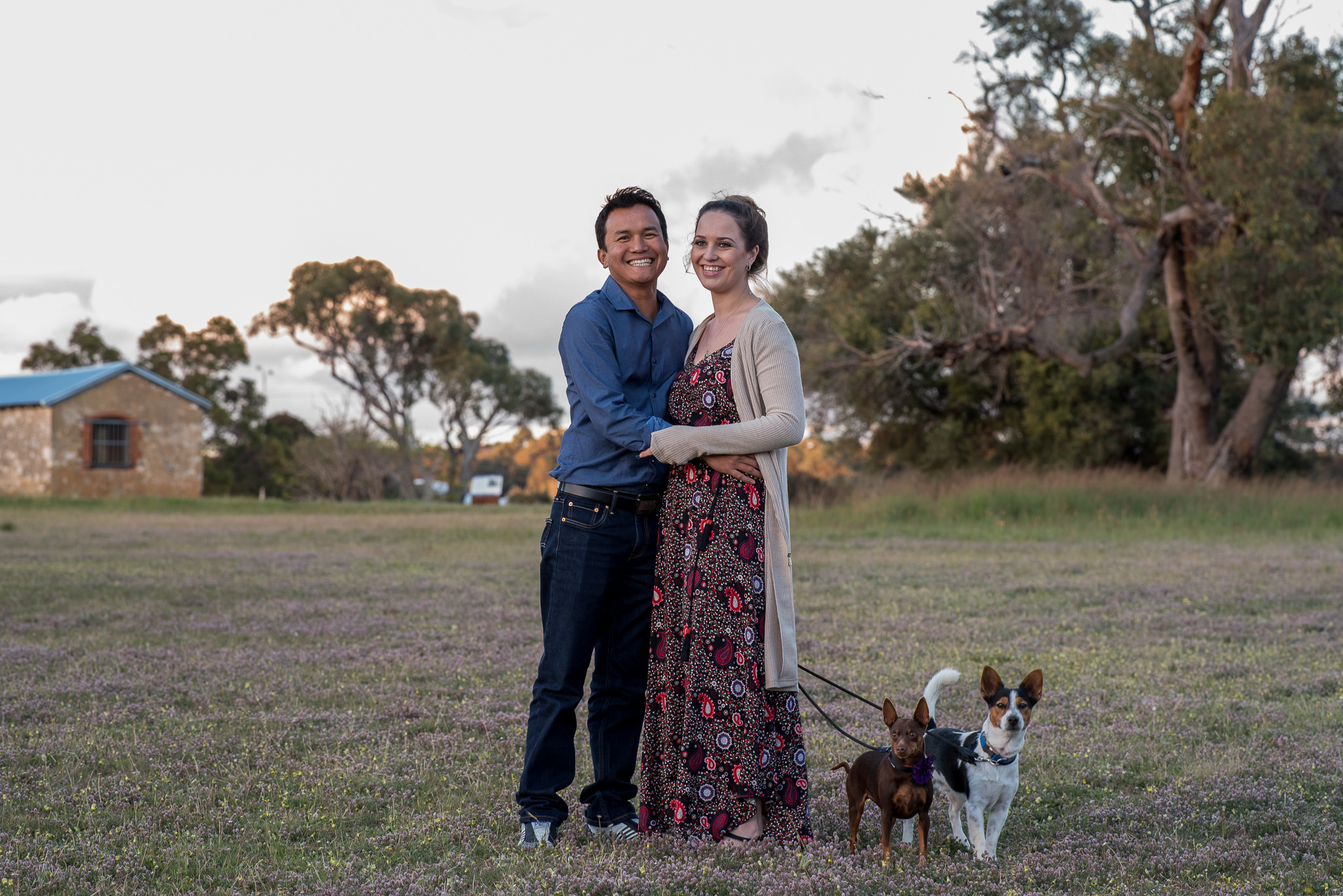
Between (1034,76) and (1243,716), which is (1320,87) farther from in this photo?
(1243,716)

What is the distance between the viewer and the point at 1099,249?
2380 centimetres

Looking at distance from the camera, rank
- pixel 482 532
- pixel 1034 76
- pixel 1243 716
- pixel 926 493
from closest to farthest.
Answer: pixel 1243 716 → pixel 482 532 → pixel 926 493 → pixel 1034 76

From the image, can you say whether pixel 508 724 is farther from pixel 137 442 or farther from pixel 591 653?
pixel 137 442

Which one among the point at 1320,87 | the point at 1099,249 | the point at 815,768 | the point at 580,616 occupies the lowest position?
the point at 815,768

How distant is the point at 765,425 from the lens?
329 cm

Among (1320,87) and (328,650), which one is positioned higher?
(1320,87)

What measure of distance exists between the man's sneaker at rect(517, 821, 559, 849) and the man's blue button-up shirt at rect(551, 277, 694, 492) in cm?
115

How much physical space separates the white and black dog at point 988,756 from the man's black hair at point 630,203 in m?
1.79

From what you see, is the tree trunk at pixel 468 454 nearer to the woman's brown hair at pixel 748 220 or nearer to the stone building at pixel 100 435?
the stone building at pixel 100 435

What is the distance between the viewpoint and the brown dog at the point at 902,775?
320 cm

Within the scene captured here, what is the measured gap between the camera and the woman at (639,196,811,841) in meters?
3.37

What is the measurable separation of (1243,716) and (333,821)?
431 cm

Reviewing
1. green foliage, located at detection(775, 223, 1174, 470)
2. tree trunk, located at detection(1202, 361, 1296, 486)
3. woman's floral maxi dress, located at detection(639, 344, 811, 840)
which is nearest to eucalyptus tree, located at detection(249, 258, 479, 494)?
green foliage, located at detection(775, 223, 1174, 470)

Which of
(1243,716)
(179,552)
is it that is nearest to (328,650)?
(1243,716)
